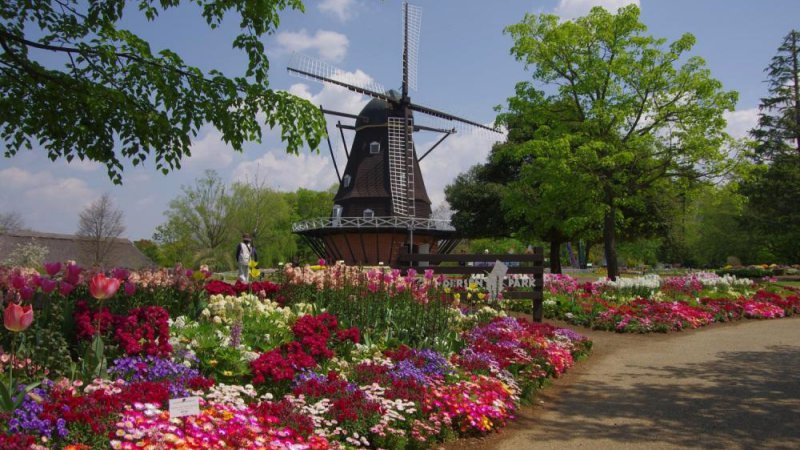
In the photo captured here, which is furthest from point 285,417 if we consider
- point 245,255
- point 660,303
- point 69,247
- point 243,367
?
point 69,247

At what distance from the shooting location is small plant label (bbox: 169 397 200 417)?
3.79 metres

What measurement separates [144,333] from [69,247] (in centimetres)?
4087

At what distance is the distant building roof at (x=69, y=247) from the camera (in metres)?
36.6

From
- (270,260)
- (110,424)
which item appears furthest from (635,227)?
(110,424)

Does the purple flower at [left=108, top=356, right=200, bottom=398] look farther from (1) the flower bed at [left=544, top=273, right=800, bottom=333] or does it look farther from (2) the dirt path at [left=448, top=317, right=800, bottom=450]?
(1) the flower bed at [left=544, top=273, right=800, bottom=333]

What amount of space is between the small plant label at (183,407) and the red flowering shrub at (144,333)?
1.19 metres

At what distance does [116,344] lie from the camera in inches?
198

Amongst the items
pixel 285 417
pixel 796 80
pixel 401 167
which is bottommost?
pixel 285 417

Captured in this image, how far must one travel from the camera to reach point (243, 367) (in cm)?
519

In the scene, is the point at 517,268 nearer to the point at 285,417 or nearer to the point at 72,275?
the point at 285,417

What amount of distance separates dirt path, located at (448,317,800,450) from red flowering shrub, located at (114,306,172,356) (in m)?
2.73

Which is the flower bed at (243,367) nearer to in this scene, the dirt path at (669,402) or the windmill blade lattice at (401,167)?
the dirt path at (669,402)

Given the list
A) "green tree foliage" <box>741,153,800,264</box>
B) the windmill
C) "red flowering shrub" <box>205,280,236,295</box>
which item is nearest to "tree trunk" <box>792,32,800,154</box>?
"green tree foliage" <box>741,153,800,264</box>

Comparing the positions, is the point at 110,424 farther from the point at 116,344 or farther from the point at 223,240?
the point at 223,240
